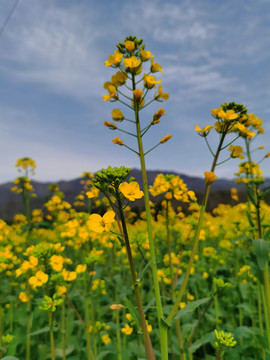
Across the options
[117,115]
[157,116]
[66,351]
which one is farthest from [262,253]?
[66,351]

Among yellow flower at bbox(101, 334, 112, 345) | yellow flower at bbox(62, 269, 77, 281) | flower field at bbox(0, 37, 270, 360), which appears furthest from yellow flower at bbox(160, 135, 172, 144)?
yellow flower at bbox(101, 334, 112, 345)

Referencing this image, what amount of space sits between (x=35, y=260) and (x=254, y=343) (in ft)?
9.15

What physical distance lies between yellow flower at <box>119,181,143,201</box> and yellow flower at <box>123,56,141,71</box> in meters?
0.64

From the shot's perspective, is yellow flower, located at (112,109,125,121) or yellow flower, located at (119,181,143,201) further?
yellow flower, located at (112,109,125,121)

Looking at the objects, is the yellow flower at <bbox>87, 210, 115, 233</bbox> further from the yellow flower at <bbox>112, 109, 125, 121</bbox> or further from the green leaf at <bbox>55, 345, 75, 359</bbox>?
the green leaf at <bbox>55, 345, 75, 359</bbox>

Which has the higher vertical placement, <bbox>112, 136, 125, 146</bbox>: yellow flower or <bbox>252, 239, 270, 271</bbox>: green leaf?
<bbox>112, 136, 125, 146</bbox>: yellow flower

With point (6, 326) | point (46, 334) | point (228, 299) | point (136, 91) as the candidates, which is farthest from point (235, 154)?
point (6, 326)

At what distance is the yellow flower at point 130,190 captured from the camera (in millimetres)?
1168

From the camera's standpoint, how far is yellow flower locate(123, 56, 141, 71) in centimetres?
145

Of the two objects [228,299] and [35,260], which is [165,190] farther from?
[228,299]

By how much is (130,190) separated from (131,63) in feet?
2.26

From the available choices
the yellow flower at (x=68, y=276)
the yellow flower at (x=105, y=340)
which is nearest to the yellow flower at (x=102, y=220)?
the yellow flower at (x=68, y=276)

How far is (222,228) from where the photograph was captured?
5605mm

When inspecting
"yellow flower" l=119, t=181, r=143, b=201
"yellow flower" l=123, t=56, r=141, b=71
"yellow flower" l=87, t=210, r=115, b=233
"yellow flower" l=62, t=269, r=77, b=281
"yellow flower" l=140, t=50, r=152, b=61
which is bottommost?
"yellow flower" l=62, t=269, r=77, b=281
